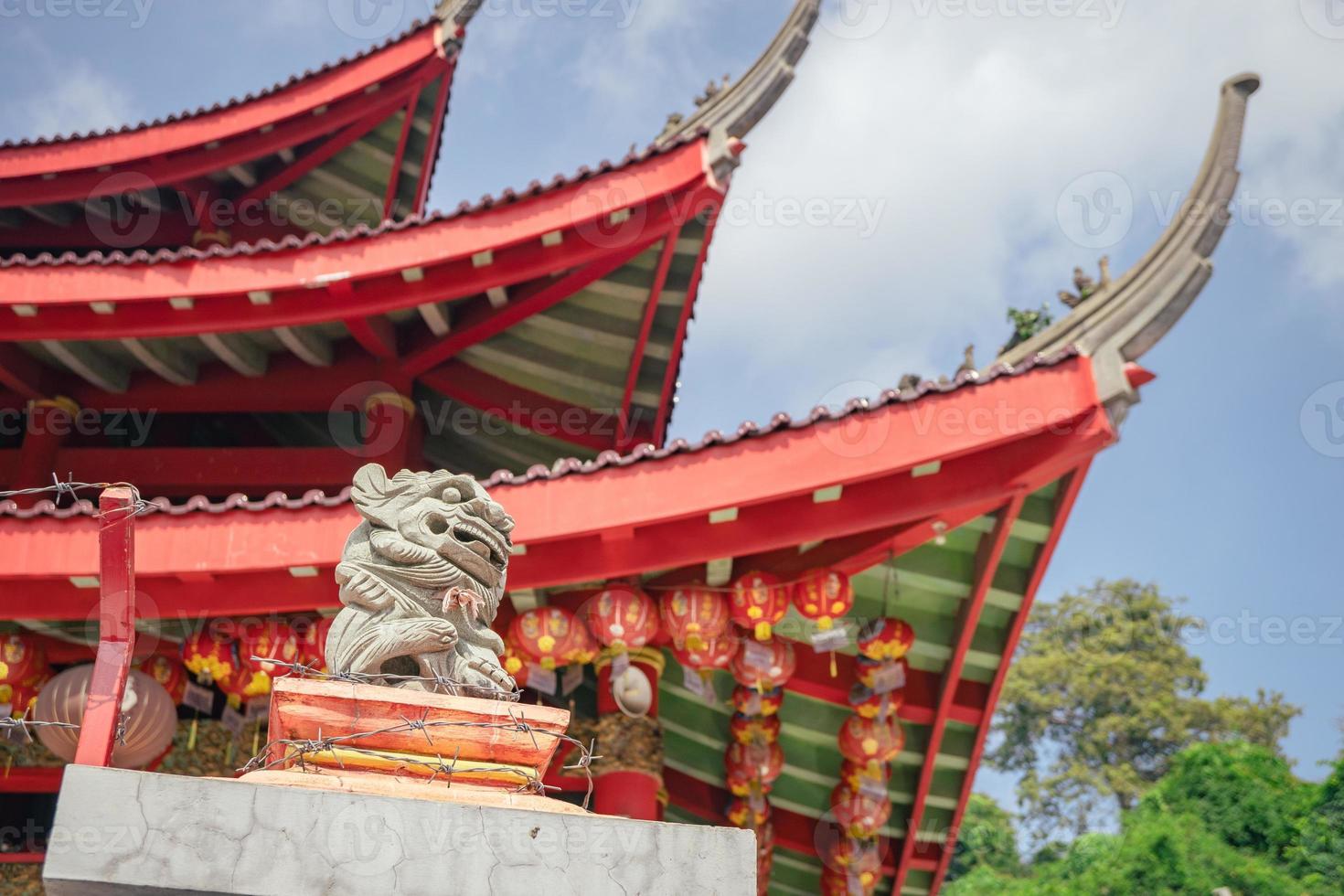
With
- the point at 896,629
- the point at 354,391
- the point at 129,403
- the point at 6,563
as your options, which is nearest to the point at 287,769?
Result: the point at 6,563

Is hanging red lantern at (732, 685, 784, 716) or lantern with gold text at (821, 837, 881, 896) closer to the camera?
hanging red lantern at (732, 685, 784, 716)

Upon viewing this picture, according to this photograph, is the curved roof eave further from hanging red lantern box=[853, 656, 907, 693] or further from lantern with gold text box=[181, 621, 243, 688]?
lantern with gold text box=[181, 621, 243, 688]

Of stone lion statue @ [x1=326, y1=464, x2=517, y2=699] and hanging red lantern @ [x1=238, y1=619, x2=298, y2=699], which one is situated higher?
hanging red lantern @ [x1=238, y1=619, x2=298, y2=699]

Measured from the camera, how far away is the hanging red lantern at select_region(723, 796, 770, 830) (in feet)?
25.1

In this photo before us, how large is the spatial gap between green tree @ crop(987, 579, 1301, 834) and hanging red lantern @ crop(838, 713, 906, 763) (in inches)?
909

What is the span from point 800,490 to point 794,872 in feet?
13.2

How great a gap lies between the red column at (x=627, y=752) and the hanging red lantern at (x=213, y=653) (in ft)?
5.73

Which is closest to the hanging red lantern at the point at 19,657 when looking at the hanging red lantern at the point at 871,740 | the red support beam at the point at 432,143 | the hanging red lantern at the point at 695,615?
the hanging red lantern at the point at 695,615

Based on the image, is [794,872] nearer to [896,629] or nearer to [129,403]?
[896,629]

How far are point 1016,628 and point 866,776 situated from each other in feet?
3.89

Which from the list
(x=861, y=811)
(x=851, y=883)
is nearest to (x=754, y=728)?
(x=861, y=811)

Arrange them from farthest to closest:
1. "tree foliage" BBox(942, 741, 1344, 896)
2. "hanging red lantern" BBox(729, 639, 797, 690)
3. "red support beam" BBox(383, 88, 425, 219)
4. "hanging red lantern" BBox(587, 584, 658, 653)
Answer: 1. "tree foliage" BBox(942, 741, 1344, 896)
2. "red support beam" BBox(383, 88, 425, 219)
3. "hanging red lantern" BBox(729, 639, 797, 690)
4. "hanging red lantern" BBox(587, 584, 658, 653)

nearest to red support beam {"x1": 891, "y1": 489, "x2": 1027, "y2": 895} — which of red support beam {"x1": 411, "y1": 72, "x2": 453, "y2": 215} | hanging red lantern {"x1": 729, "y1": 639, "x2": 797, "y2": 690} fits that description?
hanging red lantern {"x1": 729, "y1": 639, "x2": 797, "y2": 690}

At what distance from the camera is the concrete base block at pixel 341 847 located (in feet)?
7.33
